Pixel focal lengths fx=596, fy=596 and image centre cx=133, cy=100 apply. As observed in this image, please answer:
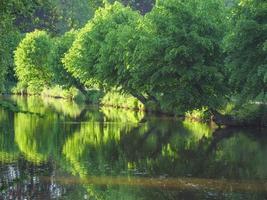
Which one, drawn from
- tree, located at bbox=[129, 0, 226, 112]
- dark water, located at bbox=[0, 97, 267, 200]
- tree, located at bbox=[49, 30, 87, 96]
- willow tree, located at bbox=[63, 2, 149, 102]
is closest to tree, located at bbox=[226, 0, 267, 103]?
dark water, located at bbox=[0, 97, 267, 200]

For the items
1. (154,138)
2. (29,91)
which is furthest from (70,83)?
(154,138)

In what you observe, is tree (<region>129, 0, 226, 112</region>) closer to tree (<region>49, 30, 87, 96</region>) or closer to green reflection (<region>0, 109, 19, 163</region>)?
green reflection (<region>0, 109, 19, 163</region>)

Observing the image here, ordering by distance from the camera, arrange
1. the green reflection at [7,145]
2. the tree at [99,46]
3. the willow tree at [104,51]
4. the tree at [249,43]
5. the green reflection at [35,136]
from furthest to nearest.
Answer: the tree at [99,46] < the willow tree at [104,51] < the tree at [249,43] < the green reflection at [35,136] < the green reflection at [7,145]

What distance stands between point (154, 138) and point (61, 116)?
67.7ft

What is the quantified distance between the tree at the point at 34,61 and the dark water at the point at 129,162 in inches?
2444

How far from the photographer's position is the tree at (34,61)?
371ft

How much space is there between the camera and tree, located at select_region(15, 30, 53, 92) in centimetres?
11319

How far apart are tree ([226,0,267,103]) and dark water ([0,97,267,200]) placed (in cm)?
454

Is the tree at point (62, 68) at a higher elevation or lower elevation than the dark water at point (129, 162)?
higher

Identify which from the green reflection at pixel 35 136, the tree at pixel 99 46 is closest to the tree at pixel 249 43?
the green reflection at pixel 35 136

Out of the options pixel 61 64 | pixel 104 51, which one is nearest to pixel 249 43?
pixel 104 51

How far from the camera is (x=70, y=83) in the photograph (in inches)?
3676

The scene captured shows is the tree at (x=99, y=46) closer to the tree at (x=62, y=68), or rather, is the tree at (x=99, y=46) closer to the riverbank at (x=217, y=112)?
the riverbank at (x=217, y=112)

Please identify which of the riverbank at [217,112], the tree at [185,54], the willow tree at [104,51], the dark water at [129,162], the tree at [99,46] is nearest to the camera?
the dark water at [129,162]
